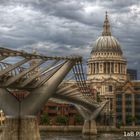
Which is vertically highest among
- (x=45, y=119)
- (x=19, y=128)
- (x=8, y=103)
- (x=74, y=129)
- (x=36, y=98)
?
(x=36, y=98)

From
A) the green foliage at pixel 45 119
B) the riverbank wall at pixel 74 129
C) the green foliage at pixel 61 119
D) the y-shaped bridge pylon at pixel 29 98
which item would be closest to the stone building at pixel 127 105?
the riverbank wall at pixel 74 129

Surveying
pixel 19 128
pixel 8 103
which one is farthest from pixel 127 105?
pixel 8 103

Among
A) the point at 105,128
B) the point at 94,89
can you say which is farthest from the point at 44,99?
the point at 94,89

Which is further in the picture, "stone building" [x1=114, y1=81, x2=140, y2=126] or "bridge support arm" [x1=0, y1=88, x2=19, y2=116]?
"stone building" [x1=114, y1=81, x2=140, y2=126]

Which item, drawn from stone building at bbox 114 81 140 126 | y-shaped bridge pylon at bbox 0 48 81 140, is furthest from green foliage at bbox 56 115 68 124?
y-shaped bridge pylon at bbox 0 48 81 140

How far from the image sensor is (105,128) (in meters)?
138

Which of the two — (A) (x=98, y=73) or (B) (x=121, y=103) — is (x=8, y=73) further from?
(A) (x=98, y=73)

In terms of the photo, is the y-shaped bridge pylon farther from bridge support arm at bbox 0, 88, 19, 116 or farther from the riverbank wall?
the riverbank wall

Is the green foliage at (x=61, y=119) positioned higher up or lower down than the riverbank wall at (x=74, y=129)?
higher up

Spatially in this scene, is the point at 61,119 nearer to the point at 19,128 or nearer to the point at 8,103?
the point at 19,128

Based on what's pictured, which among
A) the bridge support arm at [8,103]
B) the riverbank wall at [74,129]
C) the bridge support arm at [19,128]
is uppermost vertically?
the bridge support arm at [8,103]

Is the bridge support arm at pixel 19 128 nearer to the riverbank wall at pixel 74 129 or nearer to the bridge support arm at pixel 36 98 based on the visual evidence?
the bridge support arm at pixel 36 98

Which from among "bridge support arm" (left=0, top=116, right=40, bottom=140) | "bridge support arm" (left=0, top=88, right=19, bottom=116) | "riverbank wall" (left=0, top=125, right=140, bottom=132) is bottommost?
"riverbank wall" (left=0, top=125, right=140, bottom=132)

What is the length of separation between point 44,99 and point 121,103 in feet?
315
